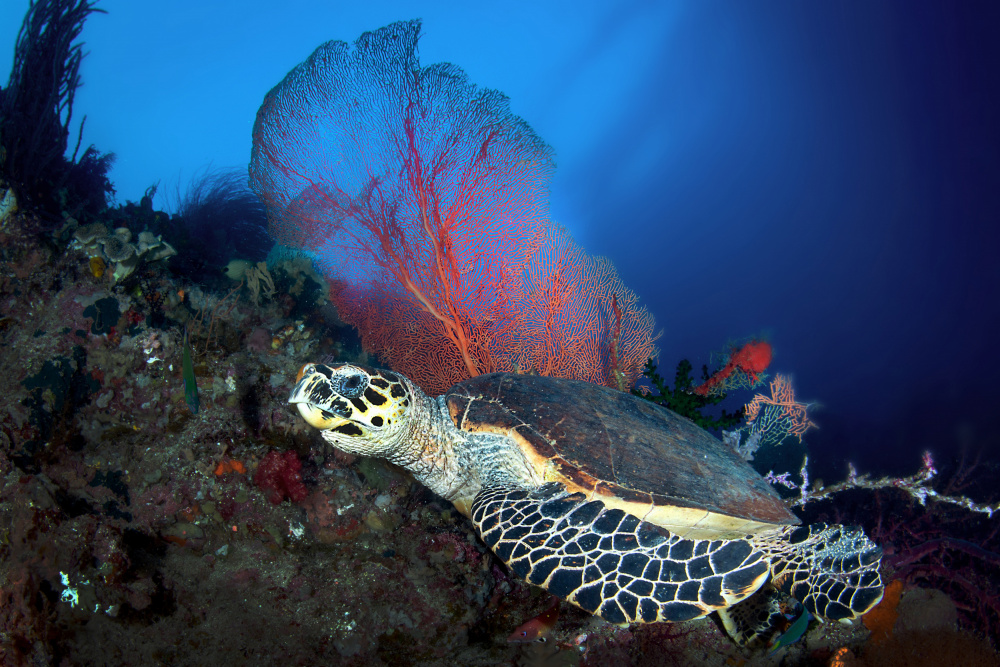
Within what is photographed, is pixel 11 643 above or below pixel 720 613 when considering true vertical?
below

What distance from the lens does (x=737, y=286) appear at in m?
46.9

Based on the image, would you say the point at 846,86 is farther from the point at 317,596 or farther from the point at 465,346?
the point at 317,596

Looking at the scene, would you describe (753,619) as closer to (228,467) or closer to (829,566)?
(829,566)

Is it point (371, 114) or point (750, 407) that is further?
point (750, 407)

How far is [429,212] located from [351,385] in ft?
7.69

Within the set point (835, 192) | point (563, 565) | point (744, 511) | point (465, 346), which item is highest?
point (835, 192)

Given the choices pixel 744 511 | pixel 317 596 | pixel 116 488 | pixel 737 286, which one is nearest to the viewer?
pixel 317 596

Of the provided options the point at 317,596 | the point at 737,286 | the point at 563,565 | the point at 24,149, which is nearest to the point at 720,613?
the point at 563,565

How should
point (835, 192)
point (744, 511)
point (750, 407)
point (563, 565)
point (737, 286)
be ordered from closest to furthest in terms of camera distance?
point (563, 565)
point (744, 511)
point (750, 407)
point (835, 192)
point (737, 286)

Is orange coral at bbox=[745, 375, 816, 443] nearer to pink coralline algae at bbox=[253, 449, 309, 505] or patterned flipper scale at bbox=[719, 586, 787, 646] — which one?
patterned flipper scale at bbox=[719, 586, 787, 646]

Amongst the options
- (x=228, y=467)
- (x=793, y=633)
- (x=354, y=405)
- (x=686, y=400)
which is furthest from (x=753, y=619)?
(x=228, y=467)

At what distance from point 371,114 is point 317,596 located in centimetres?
417

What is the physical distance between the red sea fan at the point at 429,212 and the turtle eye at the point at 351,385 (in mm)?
1884

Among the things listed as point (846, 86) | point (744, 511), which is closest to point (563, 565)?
point (744, 511)
